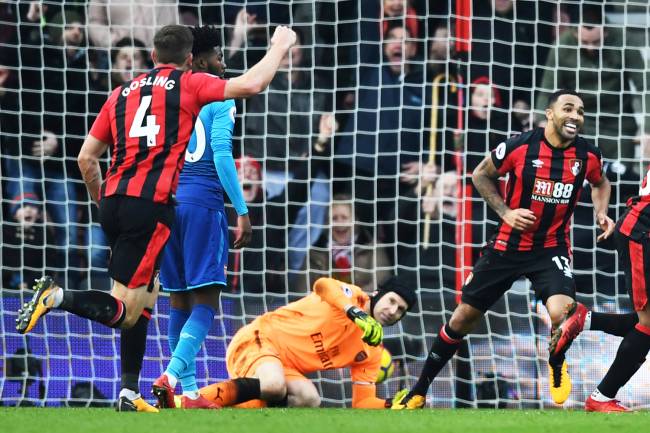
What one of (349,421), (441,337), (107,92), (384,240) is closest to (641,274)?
Answer: (441,337)

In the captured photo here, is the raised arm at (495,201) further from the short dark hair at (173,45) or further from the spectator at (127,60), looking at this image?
the spectator at (127,60)

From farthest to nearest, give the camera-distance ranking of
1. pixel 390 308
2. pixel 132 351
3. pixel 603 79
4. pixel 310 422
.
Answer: pixel 603 79 < pixel 390 308 < pixel 132 351 < pixel 310 422

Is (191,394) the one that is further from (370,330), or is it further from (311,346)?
(311,346)

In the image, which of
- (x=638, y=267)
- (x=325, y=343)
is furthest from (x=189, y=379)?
(x=638, y=267)

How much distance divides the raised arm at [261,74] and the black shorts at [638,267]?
7.32 ft

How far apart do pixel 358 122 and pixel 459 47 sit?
36.4 inches

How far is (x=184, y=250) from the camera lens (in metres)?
6.96

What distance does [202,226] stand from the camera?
695cm

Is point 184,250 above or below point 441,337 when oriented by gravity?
above

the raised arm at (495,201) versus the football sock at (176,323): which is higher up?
the raised arm at (495,201)

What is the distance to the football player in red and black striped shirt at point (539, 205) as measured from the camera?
7215 mm

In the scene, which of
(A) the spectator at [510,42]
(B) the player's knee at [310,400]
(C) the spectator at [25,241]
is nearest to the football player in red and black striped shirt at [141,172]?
(B) the player's knee at [310,400]

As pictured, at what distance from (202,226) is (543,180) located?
1919mm

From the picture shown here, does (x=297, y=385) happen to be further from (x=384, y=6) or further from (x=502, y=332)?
(x=384, y=6)
